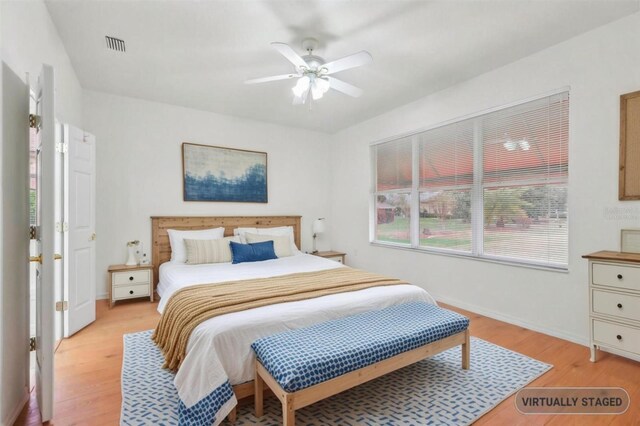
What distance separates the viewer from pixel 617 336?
226cm

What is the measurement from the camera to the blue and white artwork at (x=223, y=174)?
173 inches

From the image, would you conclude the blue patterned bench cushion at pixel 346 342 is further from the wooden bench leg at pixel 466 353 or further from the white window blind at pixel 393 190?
the white window blind at pixel 393 190

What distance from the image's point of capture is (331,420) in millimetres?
1768

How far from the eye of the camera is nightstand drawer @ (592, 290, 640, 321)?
85.4 inches

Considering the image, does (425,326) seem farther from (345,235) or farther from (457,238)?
(345,235)

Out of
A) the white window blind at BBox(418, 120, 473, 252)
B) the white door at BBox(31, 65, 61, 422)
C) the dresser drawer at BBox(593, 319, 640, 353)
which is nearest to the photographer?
the white door at BBox(31, 65, 61, 422)

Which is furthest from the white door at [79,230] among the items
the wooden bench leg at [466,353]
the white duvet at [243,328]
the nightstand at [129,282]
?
the wooden bench leg at [466,353]

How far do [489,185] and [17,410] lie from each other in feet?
13.9

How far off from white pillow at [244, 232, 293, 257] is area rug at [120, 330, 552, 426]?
1.98 m

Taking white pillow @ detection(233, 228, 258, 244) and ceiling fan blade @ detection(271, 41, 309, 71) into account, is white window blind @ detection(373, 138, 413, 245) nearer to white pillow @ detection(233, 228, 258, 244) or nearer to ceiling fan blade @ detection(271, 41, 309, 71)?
white pillow @ detection(233, 228, 258, 244)

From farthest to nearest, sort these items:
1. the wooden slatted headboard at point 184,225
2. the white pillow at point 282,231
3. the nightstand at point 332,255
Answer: the nightstand at point 332,255, the white pillow at point 282,231, the wooden slatted headboard at point 184,225

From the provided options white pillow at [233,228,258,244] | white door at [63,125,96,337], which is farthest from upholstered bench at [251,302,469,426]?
white pillow at [233,228,258,244]

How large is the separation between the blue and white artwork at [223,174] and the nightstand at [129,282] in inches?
44.7

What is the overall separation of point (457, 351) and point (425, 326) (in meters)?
0.78
